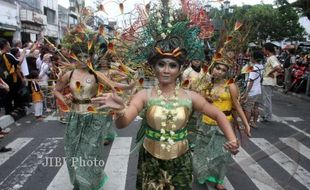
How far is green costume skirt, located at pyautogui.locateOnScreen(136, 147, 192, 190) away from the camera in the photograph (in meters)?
3.12

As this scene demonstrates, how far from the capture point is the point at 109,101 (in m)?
2.61

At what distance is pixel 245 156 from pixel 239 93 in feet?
7.14

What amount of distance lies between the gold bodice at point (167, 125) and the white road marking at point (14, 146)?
12.9ft

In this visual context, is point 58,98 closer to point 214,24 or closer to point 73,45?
point 73,45

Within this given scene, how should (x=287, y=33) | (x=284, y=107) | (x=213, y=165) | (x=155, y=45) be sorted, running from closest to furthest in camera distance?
(x=155, y=45), (x=213, y=165), (x=284, y=107), (x=287, y=33)

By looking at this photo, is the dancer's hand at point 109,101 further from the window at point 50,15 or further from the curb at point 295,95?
the window at point 50,15

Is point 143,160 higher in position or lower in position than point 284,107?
higher

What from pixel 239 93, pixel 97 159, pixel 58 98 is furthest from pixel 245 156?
pixel 58 98

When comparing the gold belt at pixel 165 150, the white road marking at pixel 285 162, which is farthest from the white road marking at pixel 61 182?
the white road marking at pixel 285 162

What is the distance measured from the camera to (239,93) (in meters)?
4.72

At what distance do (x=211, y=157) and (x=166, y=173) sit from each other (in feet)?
6.37

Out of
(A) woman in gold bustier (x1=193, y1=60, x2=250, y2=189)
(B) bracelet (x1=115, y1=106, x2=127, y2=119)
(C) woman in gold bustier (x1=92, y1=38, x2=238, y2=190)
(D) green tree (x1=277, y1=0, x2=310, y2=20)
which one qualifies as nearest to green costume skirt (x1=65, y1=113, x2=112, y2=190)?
(A) woman in gold bustier (x1=193, y1=60, x2=250, y2=189)

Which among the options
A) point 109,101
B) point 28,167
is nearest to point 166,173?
point 109,101

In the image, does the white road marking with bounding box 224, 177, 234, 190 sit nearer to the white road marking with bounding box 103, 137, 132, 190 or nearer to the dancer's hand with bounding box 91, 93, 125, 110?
the white road marking with bounding box 103, 137, 132, 190
